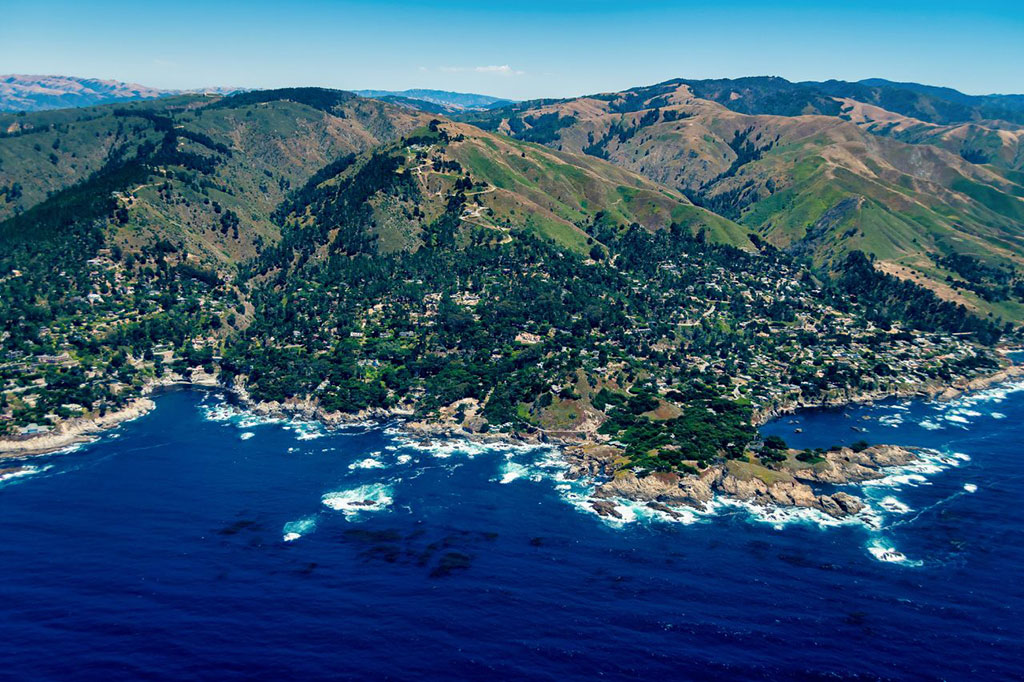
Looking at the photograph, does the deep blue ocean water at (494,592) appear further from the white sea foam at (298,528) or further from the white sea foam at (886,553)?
the white sea foam at (886,553)

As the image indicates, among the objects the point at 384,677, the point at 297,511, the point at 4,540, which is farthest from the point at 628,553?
the point at 4,540

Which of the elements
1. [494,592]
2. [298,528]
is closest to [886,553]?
[494,592]

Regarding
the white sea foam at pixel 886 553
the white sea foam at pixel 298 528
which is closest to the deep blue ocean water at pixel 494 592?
the white sea foam at pixel 298 528

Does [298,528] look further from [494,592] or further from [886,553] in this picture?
[886,553]

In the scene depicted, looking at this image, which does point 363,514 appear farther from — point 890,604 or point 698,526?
point 890,604

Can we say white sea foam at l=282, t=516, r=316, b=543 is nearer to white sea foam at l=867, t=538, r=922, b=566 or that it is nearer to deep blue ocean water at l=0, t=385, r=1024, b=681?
deep blue ocean water at l=0, t=385, r=1024, b=681
